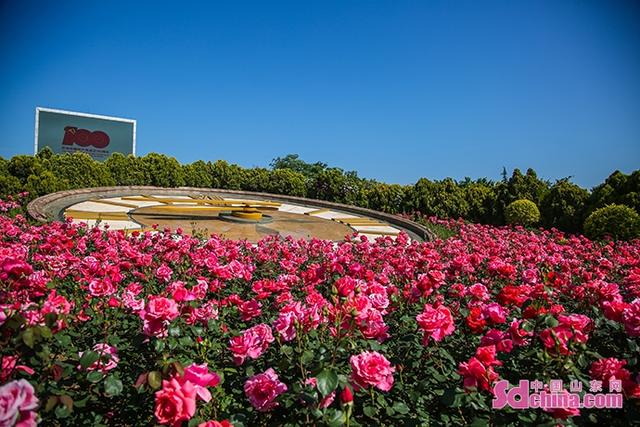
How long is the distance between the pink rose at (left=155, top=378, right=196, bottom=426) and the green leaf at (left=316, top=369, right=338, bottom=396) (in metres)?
0.33

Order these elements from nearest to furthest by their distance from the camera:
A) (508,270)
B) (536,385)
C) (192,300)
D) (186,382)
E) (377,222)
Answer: (186,382) < (536,385) < (192,300) < (508,270) < (377,222)

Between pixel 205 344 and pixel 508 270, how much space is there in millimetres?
1813

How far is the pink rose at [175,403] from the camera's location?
0.93 m

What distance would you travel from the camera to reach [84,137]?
77.3ft

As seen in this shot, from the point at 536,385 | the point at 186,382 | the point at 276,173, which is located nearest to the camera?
the point at 186,382

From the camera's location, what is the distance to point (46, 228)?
3.92 meters

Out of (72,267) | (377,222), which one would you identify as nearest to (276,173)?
(377,222)

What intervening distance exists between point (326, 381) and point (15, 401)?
72 centimetres

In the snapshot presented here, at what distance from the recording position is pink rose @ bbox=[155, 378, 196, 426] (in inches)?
36.8

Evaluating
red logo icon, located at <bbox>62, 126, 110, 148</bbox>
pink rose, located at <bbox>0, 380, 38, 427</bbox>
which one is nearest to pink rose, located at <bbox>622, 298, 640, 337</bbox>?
pink rose, located at <bbox>0, 380, 38, 427</bbox>

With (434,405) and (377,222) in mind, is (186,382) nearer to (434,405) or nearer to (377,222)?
(434,405)

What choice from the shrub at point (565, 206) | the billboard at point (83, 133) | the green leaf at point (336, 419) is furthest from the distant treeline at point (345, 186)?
the billboard at point (83, 133)

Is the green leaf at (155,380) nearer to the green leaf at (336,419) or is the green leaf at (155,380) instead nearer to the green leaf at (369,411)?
the green leaf at (336,419)

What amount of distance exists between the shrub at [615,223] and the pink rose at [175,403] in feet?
30.6
